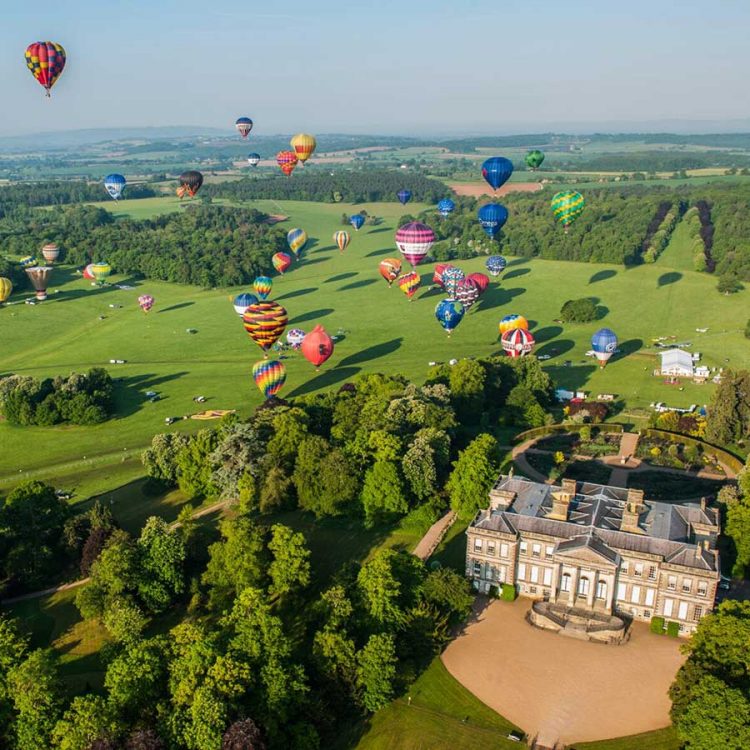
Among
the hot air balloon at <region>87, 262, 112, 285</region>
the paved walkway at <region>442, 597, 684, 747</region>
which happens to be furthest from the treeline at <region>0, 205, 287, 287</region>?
the paved walkway at <region>442, 597, 684, 747</region>

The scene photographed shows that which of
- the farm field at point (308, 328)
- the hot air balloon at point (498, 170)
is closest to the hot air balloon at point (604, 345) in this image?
the farm field at point (308, 328)

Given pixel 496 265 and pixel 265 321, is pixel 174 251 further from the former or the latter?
pixel 265 321

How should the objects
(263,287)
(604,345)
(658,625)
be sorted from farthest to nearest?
(263,287)
(604,345)
(658,625)

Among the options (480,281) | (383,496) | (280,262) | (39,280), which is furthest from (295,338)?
(39,280)

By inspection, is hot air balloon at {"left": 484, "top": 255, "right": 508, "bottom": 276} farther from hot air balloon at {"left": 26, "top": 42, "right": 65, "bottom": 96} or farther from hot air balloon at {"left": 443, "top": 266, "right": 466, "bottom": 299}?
hot air balloon at {"left": 26, "top": 42, "right": 65, "bottom": 96}

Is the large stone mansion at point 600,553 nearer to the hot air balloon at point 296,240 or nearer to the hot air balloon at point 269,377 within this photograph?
the hot air balloon at point 269,377
